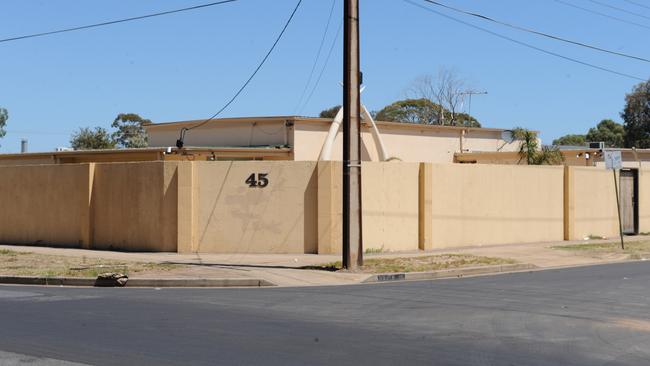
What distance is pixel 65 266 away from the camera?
1842 centimetres

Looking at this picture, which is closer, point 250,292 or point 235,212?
point 250,292

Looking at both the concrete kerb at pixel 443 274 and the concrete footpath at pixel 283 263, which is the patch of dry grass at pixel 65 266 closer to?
the concrete footpath at pixel 283 263

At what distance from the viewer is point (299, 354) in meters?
8.74

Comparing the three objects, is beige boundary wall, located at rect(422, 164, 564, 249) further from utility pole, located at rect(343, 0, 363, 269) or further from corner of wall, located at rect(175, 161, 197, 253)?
corner of wall, located at rect(175, 161, 197, 253)

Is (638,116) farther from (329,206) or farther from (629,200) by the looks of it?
(329,206)

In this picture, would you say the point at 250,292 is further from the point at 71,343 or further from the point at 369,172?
the point at 369,172

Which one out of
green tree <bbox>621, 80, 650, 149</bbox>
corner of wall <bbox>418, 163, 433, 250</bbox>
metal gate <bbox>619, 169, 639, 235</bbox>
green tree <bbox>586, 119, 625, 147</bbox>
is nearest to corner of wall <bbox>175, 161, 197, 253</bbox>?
corner of wall <bbox>418, 163, 433, 250</bbox>

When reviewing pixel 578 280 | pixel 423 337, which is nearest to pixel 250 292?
pixel 423 337

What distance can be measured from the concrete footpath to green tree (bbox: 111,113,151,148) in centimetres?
4436

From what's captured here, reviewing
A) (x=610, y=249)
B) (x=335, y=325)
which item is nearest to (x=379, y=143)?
(x=610, y=249)

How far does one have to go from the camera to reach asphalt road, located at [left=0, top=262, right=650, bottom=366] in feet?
28.5

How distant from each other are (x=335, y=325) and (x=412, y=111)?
6172 centimetres

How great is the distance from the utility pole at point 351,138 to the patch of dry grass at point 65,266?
13.9ft

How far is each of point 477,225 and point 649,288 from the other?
8.81 m
